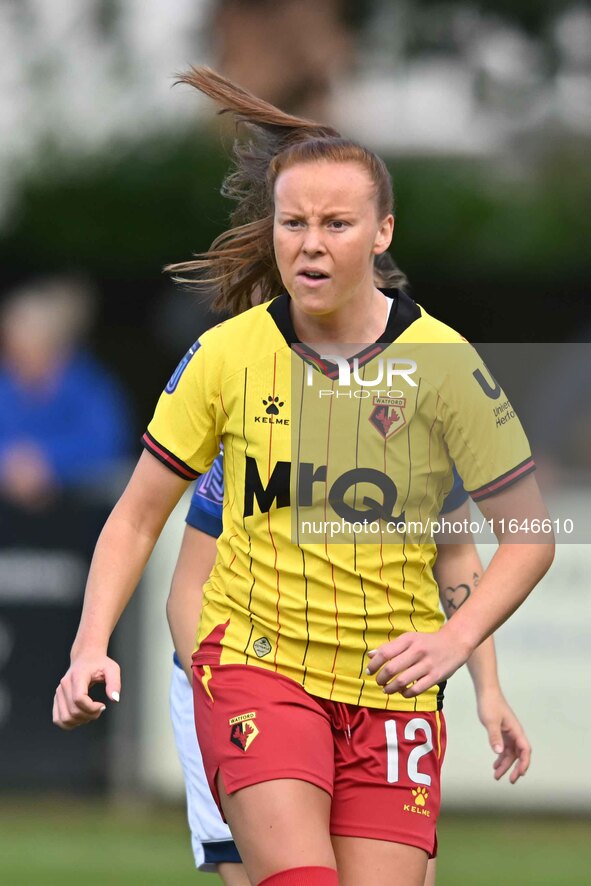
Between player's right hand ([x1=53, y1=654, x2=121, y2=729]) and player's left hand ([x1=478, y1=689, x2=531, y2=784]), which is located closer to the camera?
player's right hand ([x1=53, y1=654, x2=121, y2=729])

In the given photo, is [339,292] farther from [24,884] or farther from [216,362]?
[24,884]

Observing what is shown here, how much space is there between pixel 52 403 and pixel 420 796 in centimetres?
514

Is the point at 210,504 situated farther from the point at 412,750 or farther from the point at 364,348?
the point at 412,750

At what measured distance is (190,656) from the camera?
171 inches

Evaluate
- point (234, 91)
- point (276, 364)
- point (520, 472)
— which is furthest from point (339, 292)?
point (234, 91)

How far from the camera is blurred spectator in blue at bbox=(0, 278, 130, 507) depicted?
332 inches

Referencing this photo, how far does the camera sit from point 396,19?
9.08m

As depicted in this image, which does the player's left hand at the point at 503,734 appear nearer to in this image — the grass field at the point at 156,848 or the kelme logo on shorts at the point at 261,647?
the kelme logo on shorts at the point at 261,647

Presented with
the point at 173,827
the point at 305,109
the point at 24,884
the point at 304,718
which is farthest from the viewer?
the point at 305,109

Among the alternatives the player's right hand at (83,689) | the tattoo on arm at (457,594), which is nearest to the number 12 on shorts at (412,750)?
the tattoo on arm at (457,594)

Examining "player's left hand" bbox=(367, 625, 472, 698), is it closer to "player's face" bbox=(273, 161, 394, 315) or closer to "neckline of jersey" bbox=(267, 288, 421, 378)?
"neckline of jersey" bbox=(267, 288, 421, 378)

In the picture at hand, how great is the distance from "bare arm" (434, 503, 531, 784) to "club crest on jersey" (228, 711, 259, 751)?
788 millimetres

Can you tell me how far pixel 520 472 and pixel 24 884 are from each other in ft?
12.2

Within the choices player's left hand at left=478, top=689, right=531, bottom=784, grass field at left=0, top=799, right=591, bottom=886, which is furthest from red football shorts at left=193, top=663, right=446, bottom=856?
grass field at left=0, top=799, right=591, bottom=886
